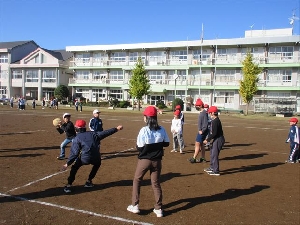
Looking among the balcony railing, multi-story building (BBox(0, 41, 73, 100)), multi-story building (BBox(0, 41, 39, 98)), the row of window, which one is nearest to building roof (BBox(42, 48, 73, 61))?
multi-story building (BBox(0, 41, 73, 100))

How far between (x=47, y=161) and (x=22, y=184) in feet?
7.97

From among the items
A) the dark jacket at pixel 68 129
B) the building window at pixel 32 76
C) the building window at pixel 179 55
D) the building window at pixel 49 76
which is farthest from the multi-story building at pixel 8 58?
the dark jacket at pixel 68 129

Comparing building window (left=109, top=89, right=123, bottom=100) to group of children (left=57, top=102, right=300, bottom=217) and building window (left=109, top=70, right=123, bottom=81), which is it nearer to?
building window (left=109, top=70, right=123, bottom=81)

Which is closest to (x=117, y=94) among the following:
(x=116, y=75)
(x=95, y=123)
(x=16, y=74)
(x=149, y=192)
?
(x=116, y=75)

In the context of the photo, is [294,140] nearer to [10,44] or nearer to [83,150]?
[83,150]

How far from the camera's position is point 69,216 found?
16.5 ft

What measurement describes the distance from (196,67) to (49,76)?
30054 millimetres

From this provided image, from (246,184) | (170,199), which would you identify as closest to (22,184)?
(170,199)

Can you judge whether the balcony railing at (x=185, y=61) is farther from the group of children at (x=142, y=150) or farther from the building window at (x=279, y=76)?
the group of children at (x=142, y=150)

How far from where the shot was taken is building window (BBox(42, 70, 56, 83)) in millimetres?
57844

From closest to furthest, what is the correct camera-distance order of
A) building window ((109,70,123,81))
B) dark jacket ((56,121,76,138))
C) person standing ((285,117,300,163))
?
dark jacket ((56,121,76,138)) → person standing ((285,117,300,163)) → building window ((109,70,123,81))

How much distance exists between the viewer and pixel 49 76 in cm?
5819

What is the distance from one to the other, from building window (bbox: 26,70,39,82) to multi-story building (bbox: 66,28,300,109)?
8268mm

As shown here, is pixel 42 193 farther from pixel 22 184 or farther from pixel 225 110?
pixel 225 110
